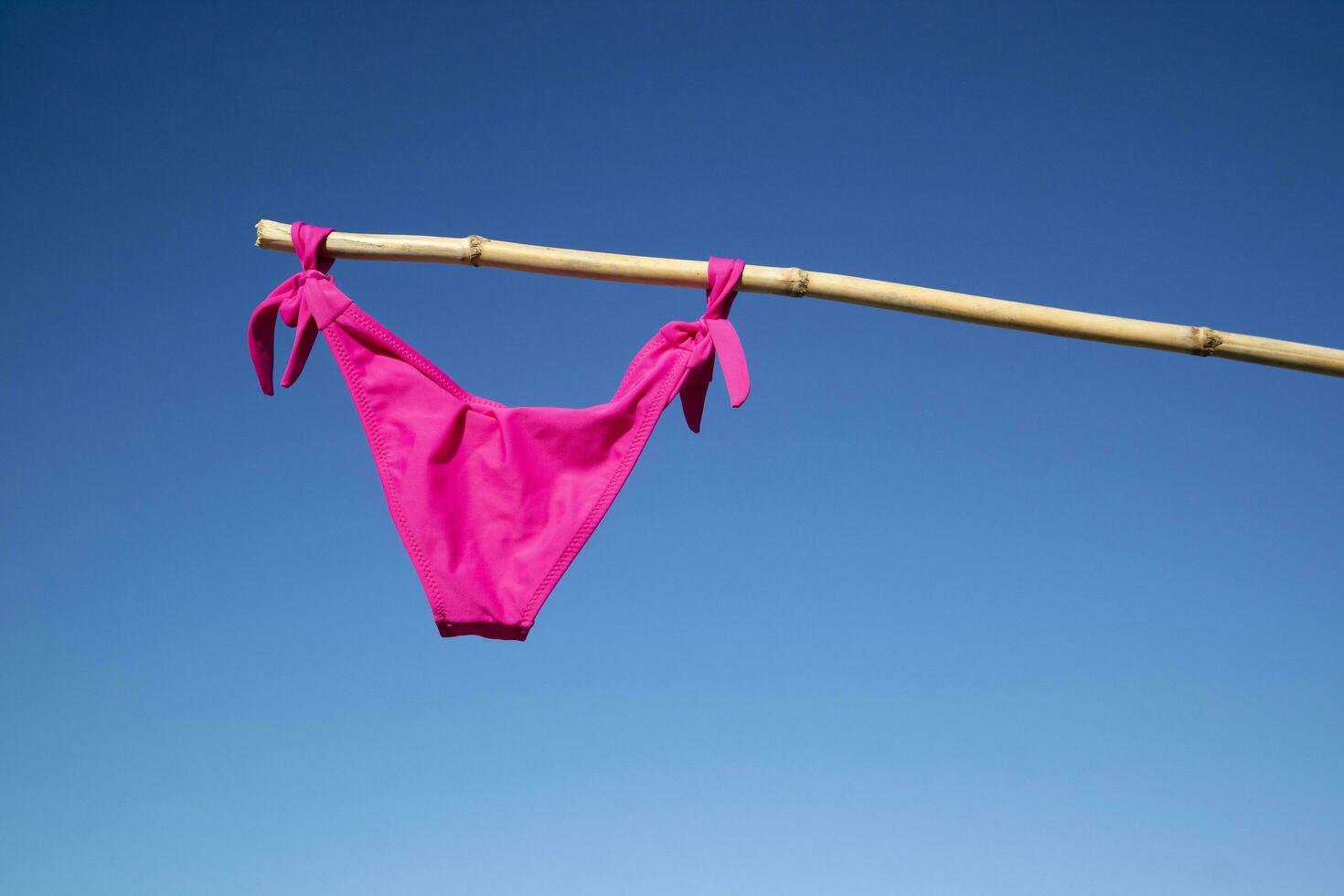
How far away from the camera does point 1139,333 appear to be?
3875 mm

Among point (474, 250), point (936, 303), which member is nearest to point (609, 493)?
point (474, 250)

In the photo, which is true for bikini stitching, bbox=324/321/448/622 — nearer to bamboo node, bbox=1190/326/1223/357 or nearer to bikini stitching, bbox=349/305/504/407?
bikini stitching, bbox=349/305/504/407

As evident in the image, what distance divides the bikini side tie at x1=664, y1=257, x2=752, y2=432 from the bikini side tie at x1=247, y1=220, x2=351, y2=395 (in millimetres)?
1078

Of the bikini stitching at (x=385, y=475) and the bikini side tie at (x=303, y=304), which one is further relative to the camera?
the bikini side tie at (x=303, y=304)

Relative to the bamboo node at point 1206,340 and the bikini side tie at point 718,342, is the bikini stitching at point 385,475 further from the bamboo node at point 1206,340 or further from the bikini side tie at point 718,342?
the bamboo node at point 1206,340

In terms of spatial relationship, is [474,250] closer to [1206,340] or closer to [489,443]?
[489,443]

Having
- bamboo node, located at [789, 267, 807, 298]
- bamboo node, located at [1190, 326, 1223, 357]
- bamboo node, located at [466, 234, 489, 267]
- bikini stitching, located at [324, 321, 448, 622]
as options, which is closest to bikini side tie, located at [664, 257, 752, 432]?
bamboo node, located at [789, 267, 807, 298]

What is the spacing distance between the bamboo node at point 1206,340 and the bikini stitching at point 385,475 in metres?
2.30

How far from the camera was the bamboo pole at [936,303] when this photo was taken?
12.7 feet

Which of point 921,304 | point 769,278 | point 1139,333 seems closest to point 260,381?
point 769,278

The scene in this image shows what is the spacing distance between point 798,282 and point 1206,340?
3.75 feet

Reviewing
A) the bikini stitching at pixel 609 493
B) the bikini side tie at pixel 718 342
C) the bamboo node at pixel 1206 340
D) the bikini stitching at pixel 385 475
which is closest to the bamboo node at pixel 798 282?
the bikini side tie at pixel 718 342

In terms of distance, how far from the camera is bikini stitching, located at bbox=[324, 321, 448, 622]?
415 cm

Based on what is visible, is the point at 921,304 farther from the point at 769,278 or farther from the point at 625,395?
the point at 625,395
